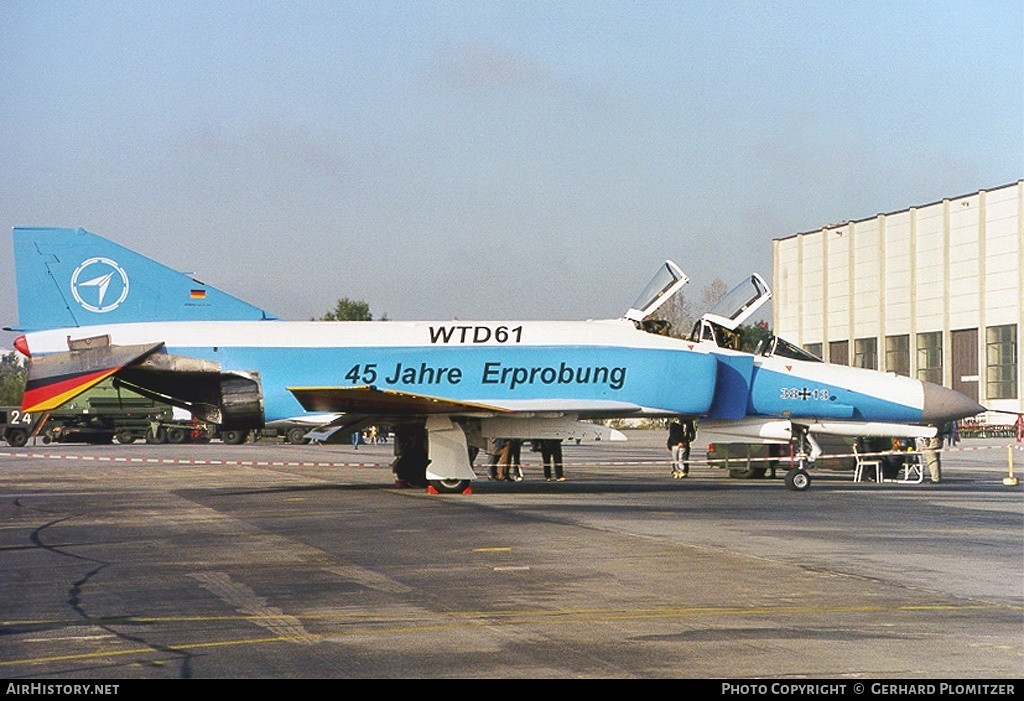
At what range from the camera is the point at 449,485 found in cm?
2145

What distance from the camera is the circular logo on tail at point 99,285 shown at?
21.6 m

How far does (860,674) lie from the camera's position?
702cm

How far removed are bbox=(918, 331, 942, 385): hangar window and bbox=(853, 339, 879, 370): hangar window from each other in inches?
129

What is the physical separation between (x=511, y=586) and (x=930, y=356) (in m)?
66.3

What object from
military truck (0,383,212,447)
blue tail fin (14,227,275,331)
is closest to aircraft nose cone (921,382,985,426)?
blue tail fin (14,227,275,331)

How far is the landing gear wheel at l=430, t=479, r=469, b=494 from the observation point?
844 inches

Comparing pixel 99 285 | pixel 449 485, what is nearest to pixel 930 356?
pixel 449 485

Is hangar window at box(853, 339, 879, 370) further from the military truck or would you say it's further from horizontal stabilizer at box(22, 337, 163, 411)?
horizontal stabilizer at box(22, 337, 163, 411)

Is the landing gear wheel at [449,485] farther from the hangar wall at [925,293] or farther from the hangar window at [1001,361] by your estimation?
the hangar window at [1001,361]

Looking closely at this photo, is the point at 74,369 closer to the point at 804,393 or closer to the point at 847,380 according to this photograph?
the point at 804,393

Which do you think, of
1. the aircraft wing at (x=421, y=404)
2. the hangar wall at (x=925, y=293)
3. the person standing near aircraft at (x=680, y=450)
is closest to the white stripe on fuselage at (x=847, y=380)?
the aircraft wing at (x=421, y=404)

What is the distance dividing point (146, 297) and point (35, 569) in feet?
34.5

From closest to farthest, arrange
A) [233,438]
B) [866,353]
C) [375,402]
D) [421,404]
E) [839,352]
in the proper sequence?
[375,402] → [421,404] → [233,438] → [866,353] → [839,352]

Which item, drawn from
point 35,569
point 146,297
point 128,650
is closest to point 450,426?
point 146,297
